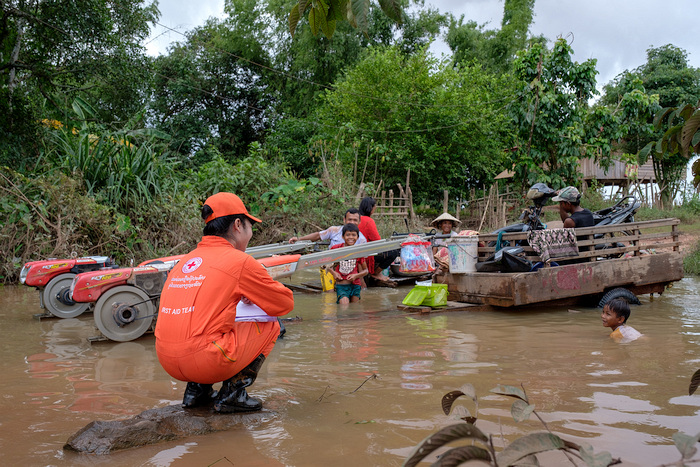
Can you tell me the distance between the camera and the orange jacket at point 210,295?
10.7ft

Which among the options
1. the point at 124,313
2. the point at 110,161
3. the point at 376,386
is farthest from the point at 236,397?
the point at 110,161

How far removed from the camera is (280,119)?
99.5ft

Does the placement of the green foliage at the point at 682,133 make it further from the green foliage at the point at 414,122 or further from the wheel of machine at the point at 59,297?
the green foliage at the point at 414,122

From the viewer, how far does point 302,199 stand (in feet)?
52.5

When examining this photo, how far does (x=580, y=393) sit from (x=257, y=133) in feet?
98.7

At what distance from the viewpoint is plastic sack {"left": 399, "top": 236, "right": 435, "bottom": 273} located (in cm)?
786

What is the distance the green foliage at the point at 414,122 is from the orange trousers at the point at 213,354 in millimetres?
20173

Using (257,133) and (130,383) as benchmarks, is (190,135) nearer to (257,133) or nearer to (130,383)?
(257,133)

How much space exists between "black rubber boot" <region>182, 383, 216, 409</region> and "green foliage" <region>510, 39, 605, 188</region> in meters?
17.3

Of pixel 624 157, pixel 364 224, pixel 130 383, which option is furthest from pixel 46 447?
pixel 624 157

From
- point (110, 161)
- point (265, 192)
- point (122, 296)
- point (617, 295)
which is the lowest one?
point (617, 295)

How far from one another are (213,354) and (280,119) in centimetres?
2813

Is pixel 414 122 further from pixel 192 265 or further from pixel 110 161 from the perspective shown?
pixel 192 265

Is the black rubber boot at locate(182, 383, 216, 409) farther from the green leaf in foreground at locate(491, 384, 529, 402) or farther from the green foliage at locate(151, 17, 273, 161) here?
the green foliage at locate(151, 17, 273, 161)
